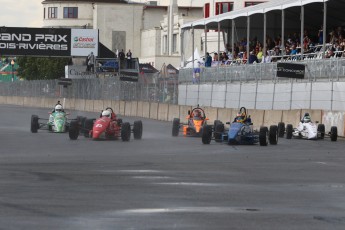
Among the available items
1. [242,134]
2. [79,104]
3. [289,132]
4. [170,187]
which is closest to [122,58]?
[79,104]

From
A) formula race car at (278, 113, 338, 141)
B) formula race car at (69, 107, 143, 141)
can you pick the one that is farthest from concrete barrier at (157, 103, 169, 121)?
formula race car at (69, 107, 143, 141)

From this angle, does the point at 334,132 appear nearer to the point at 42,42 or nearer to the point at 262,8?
the point at 262,8

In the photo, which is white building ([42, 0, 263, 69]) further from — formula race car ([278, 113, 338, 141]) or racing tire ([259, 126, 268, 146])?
racing tire ([259, 126, 268, 146])

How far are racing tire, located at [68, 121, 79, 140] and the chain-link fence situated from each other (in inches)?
901

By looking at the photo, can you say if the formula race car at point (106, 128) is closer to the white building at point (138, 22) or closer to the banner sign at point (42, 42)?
the banner sign at point (42, 42)

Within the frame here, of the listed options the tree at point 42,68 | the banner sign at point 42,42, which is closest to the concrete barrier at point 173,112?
the banner sign at point 42,42

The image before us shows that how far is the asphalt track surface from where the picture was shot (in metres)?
12.2

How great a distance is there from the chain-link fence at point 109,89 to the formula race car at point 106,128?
71.8ft

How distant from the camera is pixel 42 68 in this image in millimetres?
128625

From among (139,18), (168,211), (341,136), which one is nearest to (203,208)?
(168,211)

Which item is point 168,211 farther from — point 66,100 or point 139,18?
point 139,18

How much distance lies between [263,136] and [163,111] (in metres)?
23.7

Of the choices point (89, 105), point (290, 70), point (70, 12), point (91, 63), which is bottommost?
point (89, 105)

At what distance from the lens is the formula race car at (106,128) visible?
3073 centimetres
